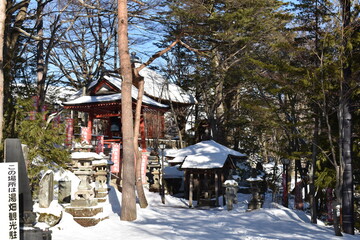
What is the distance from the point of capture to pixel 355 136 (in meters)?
13.6

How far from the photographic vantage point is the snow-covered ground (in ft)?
32.9

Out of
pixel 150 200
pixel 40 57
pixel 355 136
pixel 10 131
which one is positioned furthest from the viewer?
pixel 40 57

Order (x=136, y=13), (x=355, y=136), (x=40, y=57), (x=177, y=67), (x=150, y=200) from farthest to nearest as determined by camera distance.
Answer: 1. (x=177, y=67)
2. (x=40, y=57)
3. (x=150, y=200)
4. (x=136, y=13)
5. (x=355, y=136)

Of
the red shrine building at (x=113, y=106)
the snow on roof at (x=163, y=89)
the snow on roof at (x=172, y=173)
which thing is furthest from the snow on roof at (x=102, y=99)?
the snow on roof at (x=163, y=89)

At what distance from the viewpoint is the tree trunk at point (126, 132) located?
12.9m

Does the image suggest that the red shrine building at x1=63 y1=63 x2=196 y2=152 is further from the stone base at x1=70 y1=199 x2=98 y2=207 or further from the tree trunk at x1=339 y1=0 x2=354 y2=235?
the tree trunk at x1=339 y1=0 x2=354 y2=235

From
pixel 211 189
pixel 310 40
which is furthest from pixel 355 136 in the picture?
pixel 211 189

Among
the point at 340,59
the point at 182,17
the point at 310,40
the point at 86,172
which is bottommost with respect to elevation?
the point at 86,172

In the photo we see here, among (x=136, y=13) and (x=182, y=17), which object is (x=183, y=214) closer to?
(x=136, y=13)

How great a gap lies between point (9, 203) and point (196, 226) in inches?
266

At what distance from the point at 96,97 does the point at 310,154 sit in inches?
470

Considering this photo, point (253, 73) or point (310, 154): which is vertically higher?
point (253, 73)

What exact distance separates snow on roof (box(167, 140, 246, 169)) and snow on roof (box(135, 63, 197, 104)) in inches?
271

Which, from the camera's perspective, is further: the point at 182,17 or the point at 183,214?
the point at 182,17
